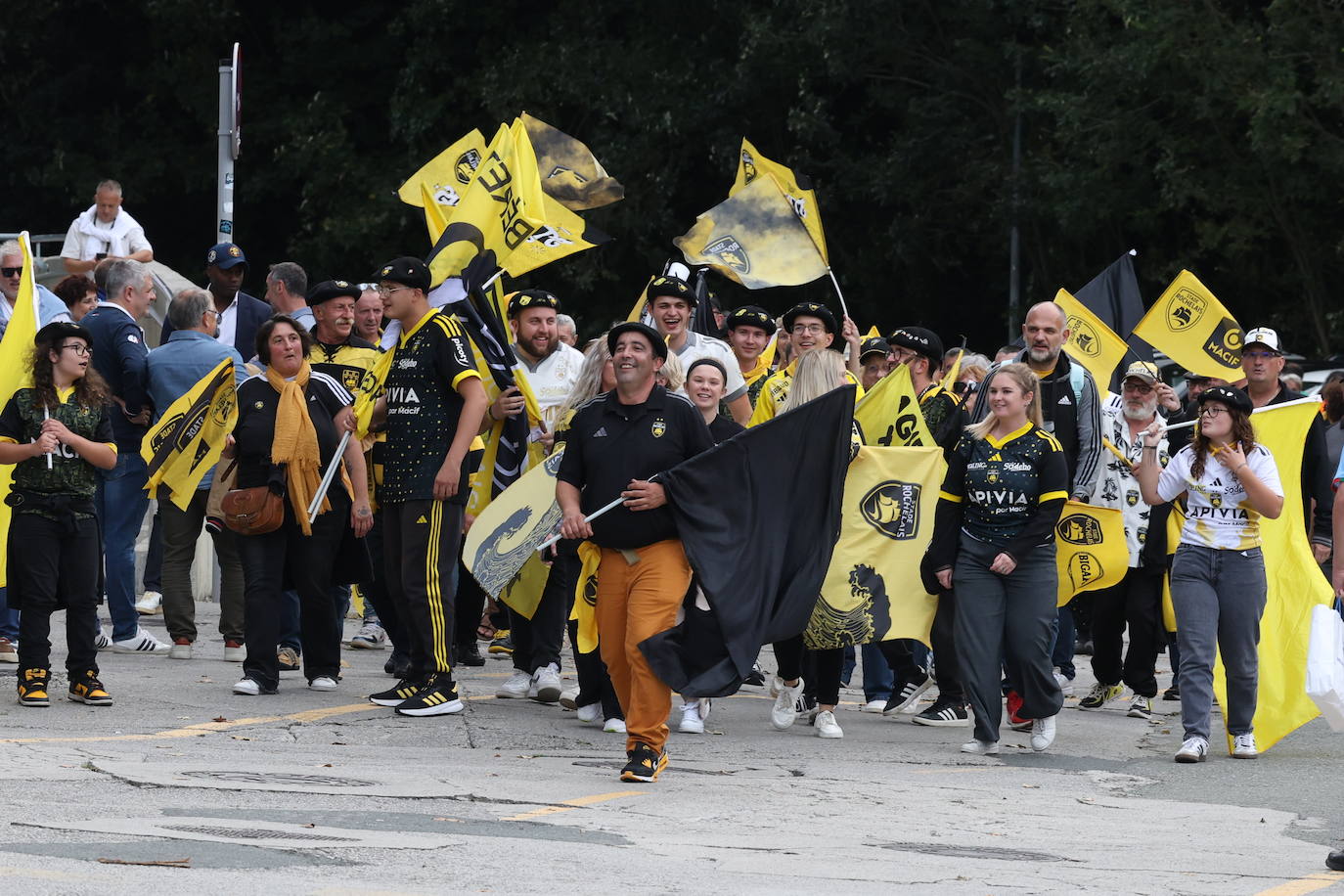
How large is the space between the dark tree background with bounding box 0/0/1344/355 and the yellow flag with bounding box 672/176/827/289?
1430 cm

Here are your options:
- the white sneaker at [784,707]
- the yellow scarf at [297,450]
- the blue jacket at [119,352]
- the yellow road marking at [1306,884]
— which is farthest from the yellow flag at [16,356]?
the yellow road marking at [1306,884]

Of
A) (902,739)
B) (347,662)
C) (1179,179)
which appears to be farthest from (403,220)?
(902,739)

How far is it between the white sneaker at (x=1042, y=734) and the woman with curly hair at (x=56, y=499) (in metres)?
4.41

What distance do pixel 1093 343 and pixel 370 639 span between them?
5032 millimetres

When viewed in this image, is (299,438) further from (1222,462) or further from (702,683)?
(1222,462)

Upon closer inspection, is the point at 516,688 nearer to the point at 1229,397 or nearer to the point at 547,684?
the point at 547,684

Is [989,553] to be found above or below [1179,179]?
below

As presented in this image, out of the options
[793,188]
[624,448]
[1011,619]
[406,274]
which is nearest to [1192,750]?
[1011,619]

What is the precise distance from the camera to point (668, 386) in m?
8.82

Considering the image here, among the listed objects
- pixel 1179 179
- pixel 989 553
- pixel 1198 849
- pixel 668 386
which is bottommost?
pixel 1198 849

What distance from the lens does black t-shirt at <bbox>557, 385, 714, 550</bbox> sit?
846 cm

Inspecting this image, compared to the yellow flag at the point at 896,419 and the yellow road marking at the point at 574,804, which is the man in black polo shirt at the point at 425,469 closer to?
the yellow road marking at the point at 574,804

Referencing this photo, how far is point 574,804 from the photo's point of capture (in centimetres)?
758

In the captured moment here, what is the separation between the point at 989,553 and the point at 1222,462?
1.21 m
